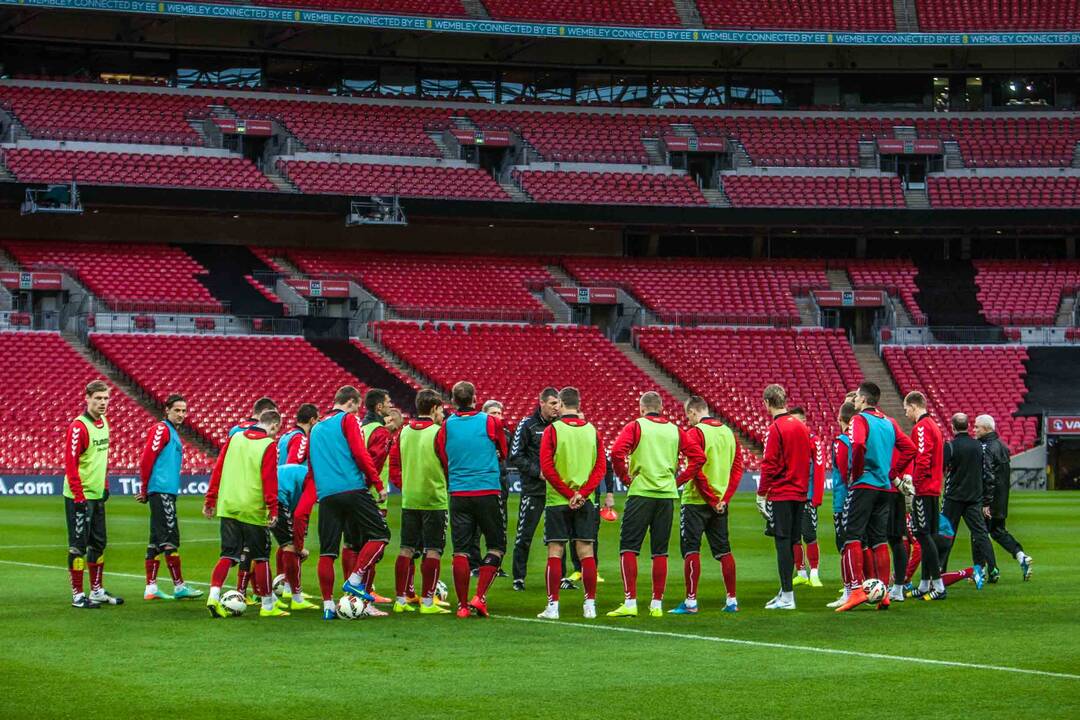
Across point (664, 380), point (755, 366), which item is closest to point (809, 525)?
point (664, 380)

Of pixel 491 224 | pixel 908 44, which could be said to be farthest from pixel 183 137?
pixel 908 44

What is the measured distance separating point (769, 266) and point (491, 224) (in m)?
10.8

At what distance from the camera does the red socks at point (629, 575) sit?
14.9 meters

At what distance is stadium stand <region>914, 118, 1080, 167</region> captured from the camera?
196 feet

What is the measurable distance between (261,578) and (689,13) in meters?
49.5

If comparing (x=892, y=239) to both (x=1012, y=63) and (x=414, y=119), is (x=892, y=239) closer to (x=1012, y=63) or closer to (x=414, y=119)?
(x=1012, y=63)

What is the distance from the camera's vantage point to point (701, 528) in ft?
51.2

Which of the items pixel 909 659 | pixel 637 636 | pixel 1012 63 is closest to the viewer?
pixel 909 659

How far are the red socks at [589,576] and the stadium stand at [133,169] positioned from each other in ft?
129

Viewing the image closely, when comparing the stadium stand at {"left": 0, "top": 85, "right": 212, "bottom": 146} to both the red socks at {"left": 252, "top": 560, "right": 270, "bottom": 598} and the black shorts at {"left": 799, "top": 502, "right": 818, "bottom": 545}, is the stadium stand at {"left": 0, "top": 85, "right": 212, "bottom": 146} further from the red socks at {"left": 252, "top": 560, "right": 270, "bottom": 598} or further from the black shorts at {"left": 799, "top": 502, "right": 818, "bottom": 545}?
the red socks at {"left": 252, "top": 560, "right": 270, "bottom": 598}

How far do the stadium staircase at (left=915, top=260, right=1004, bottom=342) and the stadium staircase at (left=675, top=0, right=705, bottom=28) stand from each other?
41.9 feet

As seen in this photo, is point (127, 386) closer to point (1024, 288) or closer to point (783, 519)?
point (1024, 288)

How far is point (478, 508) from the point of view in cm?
1480

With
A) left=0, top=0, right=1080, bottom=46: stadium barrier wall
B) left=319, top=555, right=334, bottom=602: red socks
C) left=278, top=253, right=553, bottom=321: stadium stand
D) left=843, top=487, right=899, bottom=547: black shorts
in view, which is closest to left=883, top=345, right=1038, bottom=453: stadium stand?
left=0, top=0, right=1080, bottom=46: stadium barrier wall
